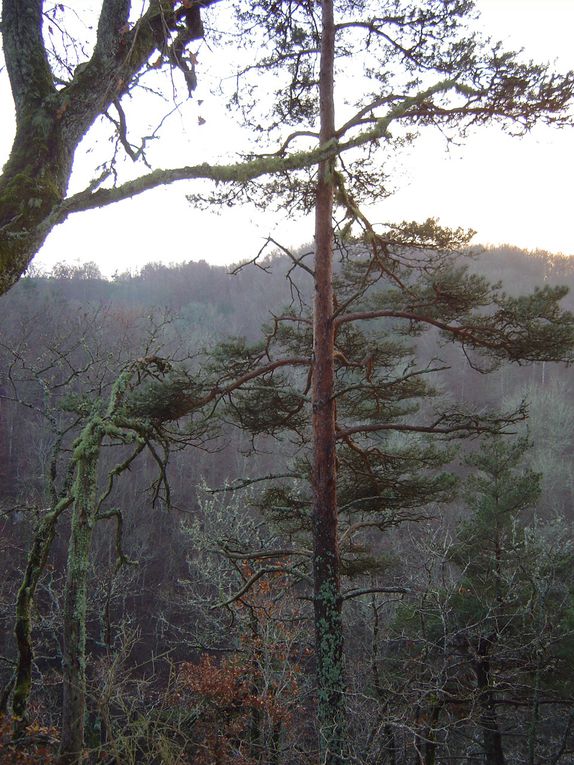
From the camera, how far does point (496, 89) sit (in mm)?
5141

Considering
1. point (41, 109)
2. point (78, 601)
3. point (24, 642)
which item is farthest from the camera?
point (78, 601)

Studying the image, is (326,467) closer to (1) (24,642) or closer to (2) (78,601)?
(2) (78,601)

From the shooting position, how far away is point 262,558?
6.46 m

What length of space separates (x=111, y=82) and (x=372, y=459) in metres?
5.16

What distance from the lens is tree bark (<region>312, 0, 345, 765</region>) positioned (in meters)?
4.97

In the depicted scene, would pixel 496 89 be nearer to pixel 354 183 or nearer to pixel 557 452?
pixel 354 183

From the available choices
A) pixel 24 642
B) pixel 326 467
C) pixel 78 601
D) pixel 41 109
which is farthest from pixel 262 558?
pixel 41 109

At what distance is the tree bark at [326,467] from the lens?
4969 mm

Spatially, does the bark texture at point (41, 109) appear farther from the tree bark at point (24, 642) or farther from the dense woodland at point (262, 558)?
the tree bark at point (24, 642)

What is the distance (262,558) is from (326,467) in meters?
1.77

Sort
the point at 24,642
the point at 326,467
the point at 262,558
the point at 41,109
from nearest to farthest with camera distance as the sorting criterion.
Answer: the point at 41,109 → the point at 24,642 → the point at 326,467 → the point at 262,558

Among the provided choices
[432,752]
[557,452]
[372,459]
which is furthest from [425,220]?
[557,452]

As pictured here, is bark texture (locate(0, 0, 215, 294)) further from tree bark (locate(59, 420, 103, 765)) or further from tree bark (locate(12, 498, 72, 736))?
tree bark (locate(59, 420, 103, 765))

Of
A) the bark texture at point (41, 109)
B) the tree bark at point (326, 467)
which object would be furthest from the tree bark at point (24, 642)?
the bark texture at point (41, 109)
